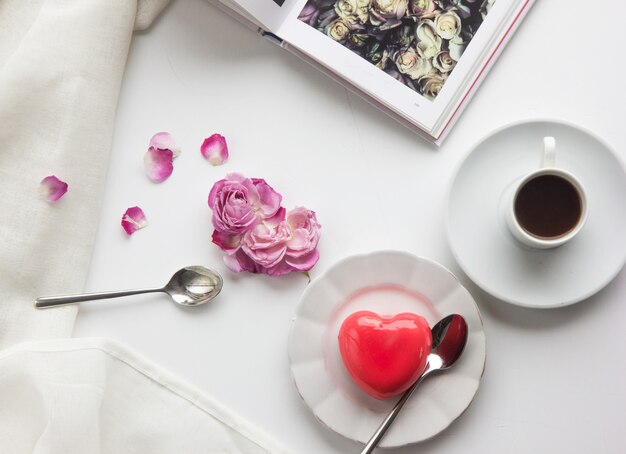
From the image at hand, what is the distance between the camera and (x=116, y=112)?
1.06m

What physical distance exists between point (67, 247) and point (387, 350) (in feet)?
1.52

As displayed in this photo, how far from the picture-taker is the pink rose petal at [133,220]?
1.03 m

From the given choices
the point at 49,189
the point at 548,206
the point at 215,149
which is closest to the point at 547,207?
the point at 548,206

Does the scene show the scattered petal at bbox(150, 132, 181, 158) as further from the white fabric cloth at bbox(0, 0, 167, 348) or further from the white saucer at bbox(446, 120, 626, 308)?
the white saucer at bbox(446, 120, 626, 308)

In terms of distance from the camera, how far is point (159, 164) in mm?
1032

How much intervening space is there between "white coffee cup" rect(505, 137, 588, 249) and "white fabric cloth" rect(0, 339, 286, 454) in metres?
0.43

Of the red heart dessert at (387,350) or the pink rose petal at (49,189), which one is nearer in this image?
the red heart dessert at (387,350)

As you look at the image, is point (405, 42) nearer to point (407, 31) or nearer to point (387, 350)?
point (407, 31)

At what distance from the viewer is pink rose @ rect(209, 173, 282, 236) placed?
97 cm

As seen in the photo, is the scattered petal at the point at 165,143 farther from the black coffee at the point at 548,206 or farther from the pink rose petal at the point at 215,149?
the black coffee at the point at 548,206

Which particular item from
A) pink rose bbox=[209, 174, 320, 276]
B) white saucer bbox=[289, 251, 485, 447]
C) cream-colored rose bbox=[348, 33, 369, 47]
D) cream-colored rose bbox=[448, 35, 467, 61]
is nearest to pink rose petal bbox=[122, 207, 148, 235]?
pink rose bbox=[209, 174, 320, 276]

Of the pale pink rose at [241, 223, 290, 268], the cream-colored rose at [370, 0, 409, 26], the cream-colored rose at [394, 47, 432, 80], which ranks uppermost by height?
the cream-colored rose at [370, 0, 409, 26]

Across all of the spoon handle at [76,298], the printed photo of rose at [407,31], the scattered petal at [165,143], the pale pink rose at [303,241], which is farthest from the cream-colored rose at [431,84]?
the spoon handle at [76,298]

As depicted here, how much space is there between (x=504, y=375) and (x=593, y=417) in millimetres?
125
